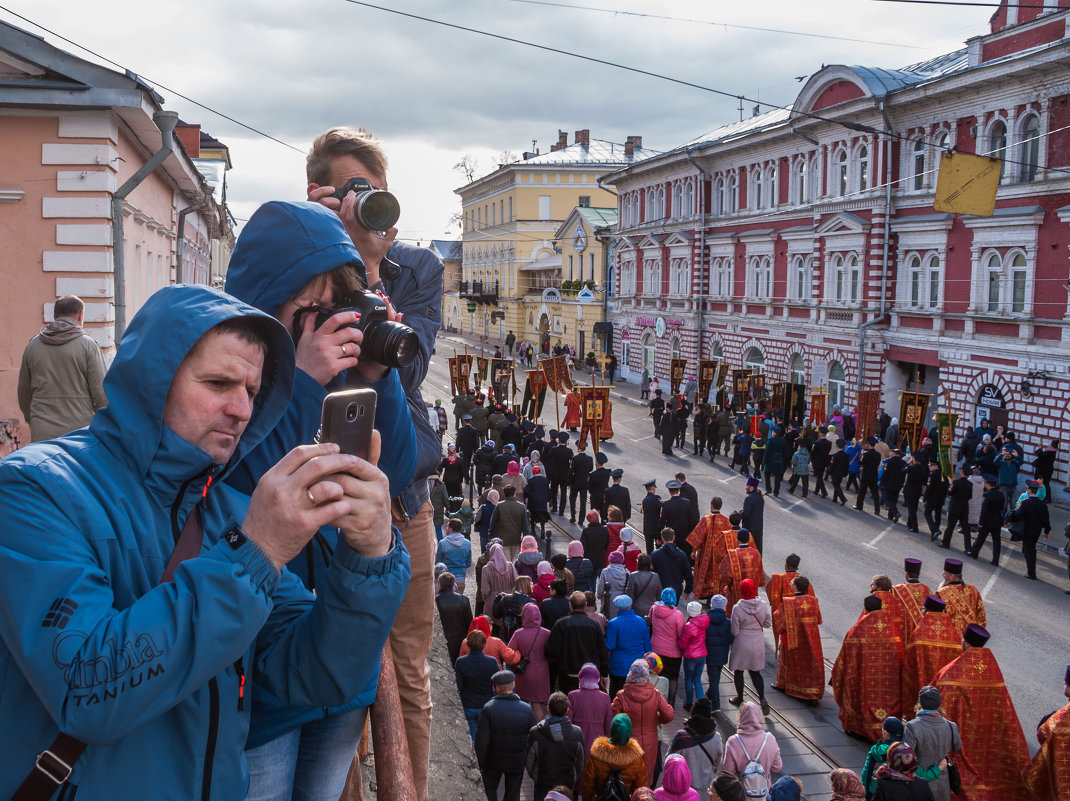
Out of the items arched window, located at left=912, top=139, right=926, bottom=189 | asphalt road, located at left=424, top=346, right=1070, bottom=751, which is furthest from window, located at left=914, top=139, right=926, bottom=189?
asphalt road, located at left=424, top=346, right=1070, bottom=751

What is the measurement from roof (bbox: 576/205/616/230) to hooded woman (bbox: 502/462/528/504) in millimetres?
36755

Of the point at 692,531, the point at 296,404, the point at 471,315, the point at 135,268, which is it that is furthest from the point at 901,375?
the point at 471,315

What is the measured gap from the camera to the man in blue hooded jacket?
1478mm

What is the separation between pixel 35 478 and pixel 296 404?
815mm

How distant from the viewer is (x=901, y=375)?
30109 millimetres

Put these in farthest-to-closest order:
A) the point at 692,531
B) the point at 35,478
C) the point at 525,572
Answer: the point at 692,531 < the point at 525,572 < the point at 35,478

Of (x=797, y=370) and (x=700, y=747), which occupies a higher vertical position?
(x=797, y=370)

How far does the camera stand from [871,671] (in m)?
10.6

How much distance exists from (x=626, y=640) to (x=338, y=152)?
804cm

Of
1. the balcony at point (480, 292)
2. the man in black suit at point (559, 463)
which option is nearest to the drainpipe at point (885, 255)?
the man in black suit at point (559, 463)

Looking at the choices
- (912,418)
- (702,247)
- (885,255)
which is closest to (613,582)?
(912,418)

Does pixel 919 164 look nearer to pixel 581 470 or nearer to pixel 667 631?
pixel 581 470

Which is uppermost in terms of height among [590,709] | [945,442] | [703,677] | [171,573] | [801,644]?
[171,573]

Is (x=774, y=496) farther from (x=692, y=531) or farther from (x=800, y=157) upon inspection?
(x=800, y=157)
